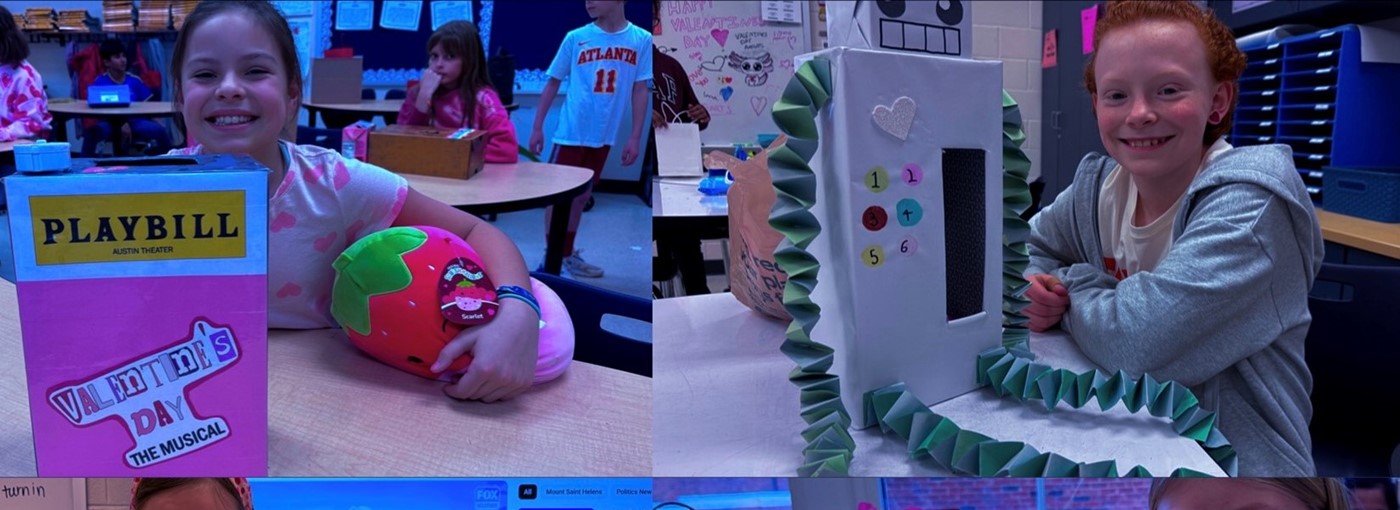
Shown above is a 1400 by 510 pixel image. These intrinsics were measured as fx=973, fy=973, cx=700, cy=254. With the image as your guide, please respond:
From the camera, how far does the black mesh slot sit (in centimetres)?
73

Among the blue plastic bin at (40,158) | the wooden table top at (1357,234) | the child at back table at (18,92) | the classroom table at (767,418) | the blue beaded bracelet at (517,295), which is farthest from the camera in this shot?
the wooden table top at (1357,234)

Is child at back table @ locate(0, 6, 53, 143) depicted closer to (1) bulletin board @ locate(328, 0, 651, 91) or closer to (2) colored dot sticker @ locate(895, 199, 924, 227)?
(1) bulletin board @ locate(328, 0, 651, 91)

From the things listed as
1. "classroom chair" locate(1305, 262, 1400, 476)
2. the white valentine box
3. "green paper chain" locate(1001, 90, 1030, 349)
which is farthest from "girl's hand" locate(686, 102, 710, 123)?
"classroom chair" locate(1305, 262, 1400, 476)

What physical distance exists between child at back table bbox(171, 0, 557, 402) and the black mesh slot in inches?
13.6

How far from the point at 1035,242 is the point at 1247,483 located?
0.89ft

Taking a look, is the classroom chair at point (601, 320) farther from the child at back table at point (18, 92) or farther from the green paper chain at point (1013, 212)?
the child at back table at point (18, 92)

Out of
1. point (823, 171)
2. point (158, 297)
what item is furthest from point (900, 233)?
point (158, 297)

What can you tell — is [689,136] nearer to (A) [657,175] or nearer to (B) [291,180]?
(A) [657,175]

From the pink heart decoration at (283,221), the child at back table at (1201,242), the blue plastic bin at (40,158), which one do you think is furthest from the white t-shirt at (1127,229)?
the blue plastic bin at (40,158)

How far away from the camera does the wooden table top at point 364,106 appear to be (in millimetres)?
865

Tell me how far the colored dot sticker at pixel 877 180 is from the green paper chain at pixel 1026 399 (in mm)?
152

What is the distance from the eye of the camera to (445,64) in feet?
3.05

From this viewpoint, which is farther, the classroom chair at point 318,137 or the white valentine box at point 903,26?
the classroom chair at point 318,137

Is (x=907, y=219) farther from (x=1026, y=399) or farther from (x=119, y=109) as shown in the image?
(x=119, y=109)
